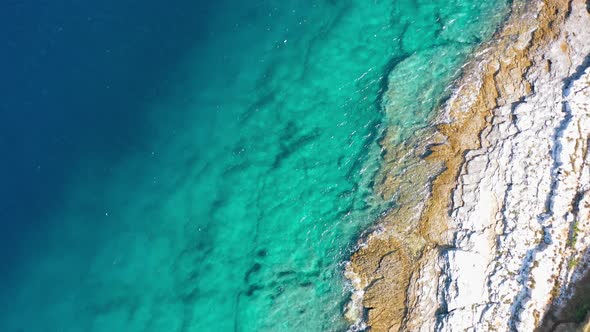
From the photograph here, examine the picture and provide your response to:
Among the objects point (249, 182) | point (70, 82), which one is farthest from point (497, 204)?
point (70, 82)

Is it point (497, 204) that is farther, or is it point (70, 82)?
point (70, 82)

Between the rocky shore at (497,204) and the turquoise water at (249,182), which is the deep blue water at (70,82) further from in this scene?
the rocky shore at (497,204)

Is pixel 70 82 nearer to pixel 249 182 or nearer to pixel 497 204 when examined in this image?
pixel 249 182

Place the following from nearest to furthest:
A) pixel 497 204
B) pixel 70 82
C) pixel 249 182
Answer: pixel 497 204 → pixel 249 182 → pixel 70 82

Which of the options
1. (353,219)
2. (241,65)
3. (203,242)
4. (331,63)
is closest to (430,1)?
(331,63)

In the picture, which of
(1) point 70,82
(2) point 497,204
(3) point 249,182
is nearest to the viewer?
(2) point 497,204

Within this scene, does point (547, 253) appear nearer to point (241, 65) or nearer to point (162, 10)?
point (241, 65)
